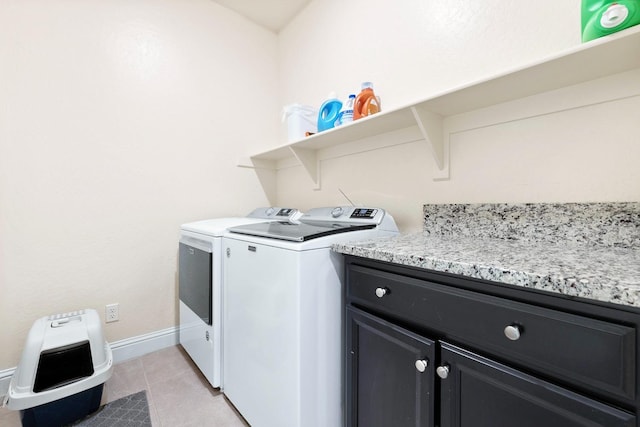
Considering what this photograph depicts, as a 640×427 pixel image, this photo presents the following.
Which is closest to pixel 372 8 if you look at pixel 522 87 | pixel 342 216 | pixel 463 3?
pixel 463 3

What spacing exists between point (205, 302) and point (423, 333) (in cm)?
118

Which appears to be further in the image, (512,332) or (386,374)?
(386,374)

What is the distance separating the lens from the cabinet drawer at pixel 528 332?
0.54m

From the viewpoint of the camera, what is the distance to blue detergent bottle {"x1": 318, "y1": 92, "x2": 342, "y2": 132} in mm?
1772

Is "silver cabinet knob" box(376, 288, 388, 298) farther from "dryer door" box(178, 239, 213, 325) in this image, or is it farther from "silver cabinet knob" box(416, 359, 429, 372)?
"dryer door" box(178, 239, 213, 325)

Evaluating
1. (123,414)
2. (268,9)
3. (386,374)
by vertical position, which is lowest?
(123,414)

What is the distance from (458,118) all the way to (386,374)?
115 cm

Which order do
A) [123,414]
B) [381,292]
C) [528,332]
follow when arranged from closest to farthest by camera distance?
[528,332] < [381,292] < [123,414]

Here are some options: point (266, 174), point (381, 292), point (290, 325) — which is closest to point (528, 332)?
point (381, 292)

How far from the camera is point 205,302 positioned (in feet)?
5.10

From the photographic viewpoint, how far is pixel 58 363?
1306mm

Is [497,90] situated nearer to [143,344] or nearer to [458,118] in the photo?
[458,118]

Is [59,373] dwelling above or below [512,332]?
below

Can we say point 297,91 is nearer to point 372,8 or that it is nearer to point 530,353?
point 372,8
